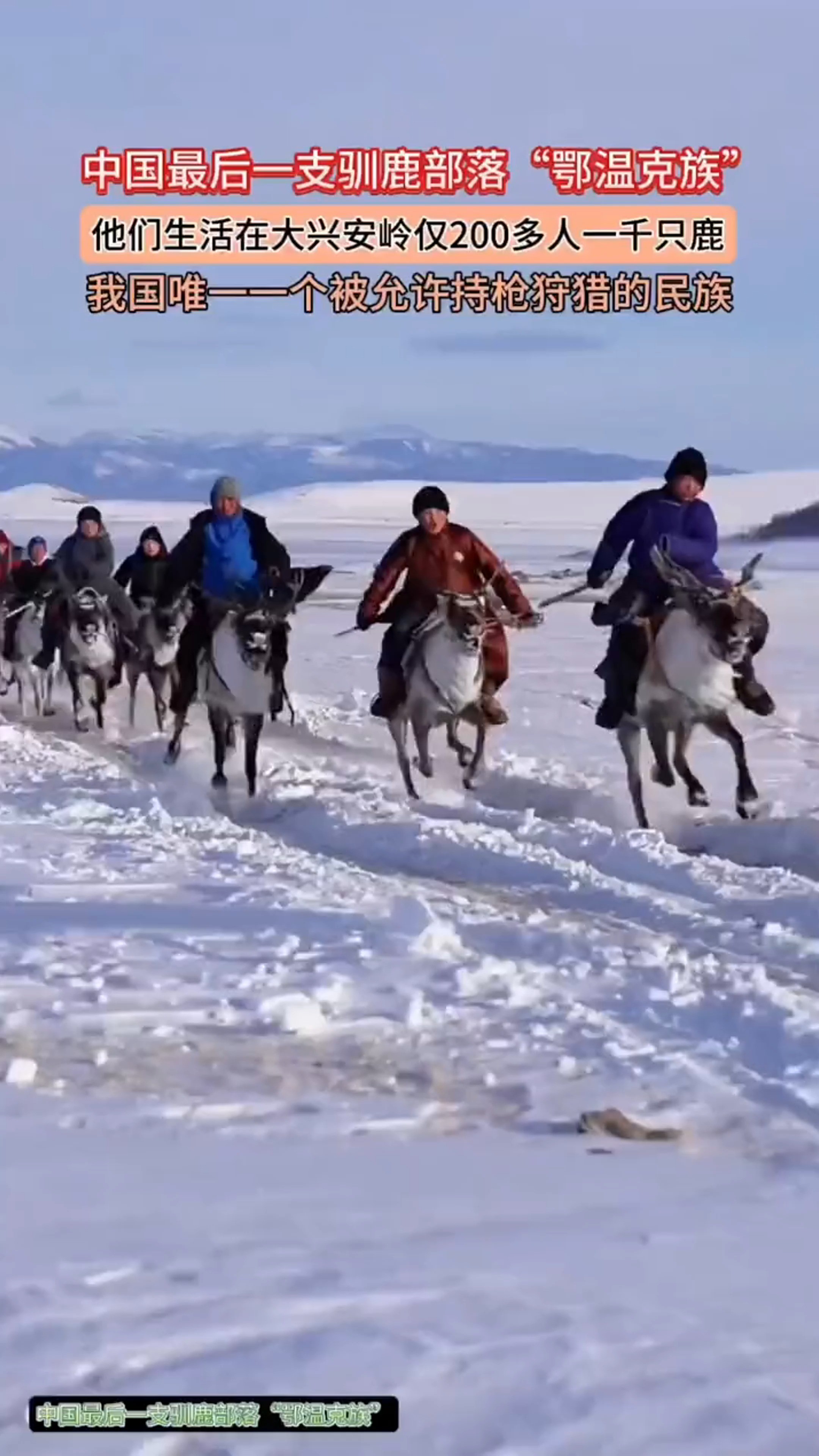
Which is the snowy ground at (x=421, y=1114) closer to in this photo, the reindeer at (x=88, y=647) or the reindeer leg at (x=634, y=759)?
the reindeer leg at (x=634, y=759)

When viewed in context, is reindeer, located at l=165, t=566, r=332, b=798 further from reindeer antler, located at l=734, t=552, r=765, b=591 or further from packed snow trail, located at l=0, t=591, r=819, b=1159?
reindeer antler, located at l=734, t=552, r=765, b=591

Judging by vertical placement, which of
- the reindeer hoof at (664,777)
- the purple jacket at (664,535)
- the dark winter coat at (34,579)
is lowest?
the reindeer hoof at (664,777)

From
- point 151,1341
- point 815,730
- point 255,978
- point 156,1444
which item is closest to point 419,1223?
point 151,1341

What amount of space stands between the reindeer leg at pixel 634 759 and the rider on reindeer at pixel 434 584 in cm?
144

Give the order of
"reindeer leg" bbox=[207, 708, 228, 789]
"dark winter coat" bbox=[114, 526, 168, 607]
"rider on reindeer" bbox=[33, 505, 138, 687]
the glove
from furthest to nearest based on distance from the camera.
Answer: "dark winter coat" bbox=[114, 526, 168, 607], "rider on reindeer" bbox=[33, 505, 138, 687], "reindeer leg" bbox=[207, 708, 228, 789], the glove

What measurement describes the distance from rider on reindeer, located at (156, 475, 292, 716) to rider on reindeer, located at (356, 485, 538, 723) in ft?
2.54

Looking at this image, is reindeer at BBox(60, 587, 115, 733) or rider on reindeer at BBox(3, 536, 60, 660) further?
rider on reindeer at BBox(3, 536, 60, 660)

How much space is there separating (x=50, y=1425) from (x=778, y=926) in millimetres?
5817

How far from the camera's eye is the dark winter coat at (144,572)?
20047 mm

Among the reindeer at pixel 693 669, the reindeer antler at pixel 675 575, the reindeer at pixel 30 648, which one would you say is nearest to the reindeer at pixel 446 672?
the reindeer at pixel 693 669

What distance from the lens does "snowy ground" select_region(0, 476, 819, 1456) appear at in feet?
11.0

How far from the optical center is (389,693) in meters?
14.1

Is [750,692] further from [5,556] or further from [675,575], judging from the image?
[5,556]

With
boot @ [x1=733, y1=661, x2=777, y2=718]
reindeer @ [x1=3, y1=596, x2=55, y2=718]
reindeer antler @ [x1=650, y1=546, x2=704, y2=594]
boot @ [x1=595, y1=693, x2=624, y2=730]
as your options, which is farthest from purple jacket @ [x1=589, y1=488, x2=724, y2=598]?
reindeer @ [x1=3, y1=596, x2=55, y2=718]
